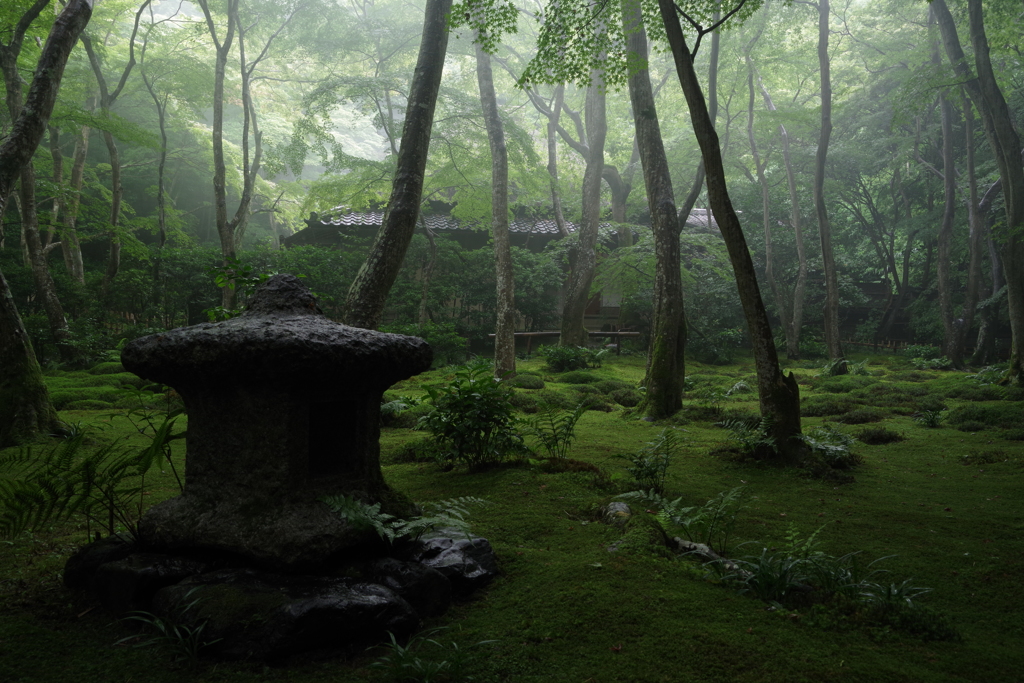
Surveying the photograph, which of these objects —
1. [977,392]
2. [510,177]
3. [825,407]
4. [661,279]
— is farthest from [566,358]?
[977,392]

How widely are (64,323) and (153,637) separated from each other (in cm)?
1137

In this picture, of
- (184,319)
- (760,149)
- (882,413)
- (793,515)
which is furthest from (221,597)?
(760,149)

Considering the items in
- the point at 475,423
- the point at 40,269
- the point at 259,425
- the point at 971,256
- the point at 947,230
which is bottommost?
the point at 475,423

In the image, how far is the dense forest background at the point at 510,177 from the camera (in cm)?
1414

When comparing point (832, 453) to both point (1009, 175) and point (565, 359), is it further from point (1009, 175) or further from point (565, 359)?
point (565, 359)

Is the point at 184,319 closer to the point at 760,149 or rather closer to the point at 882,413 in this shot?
the point at 882,413

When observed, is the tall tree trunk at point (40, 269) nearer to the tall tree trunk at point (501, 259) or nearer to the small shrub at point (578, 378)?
the tall tree trunk at point (501, 259)

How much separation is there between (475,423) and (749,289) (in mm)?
2982

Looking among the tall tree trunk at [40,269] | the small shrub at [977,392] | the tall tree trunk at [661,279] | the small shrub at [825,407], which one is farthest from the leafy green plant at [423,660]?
the tall tree trunk at [40,269]

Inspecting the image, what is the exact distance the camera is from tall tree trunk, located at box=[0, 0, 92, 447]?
18.7ft

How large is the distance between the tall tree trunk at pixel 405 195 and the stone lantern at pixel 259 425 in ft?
9.96

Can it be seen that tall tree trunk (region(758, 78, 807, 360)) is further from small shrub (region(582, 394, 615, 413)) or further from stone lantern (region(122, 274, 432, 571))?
stone lantern (region(122, 274, 432, 571))

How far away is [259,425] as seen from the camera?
2.95m

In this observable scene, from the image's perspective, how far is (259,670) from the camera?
2338mm
